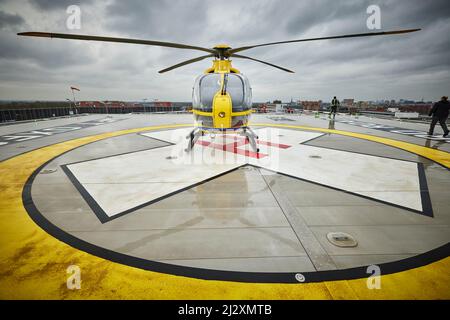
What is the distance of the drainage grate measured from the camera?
296 centimetres

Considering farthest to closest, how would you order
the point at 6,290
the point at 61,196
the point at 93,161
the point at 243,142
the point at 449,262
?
the point at 243,142
the point at 93,161
the point at 61,196
the point at 449,262
the point at 6,290

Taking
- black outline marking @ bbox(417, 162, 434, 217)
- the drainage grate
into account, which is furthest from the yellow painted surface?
black outline marking @ bbox(417, 162, 434, 217)

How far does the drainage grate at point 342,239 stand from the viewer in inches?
117

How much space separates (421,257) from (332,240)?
42.5 inches

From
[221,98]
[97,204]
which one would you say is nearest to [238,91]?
[221,98]

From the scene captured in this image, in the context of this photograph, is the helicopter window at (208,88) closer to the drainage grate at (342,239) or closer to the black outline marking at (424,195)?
the drainage grate at (342,239)

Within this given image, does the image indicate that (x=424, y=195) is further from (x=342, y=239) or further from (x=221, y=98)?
(x=221, y=98)

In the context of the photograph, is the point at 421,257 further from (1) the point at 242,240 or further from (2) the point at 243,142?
A: (2) the point at 243,142

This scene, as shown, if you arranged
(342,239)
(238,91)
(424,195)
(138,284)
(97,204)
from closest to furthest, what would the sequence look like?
(138,284)
(342,239)
(97,204)
(424,195)
(238,91)

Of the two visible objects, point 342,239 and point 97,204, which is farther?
point 97,204

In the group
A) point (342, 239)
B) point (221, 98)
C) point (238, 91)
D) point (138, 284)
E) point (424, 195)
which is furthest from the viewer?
point (238, 91)

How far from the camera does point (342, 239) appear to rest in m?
3.09
